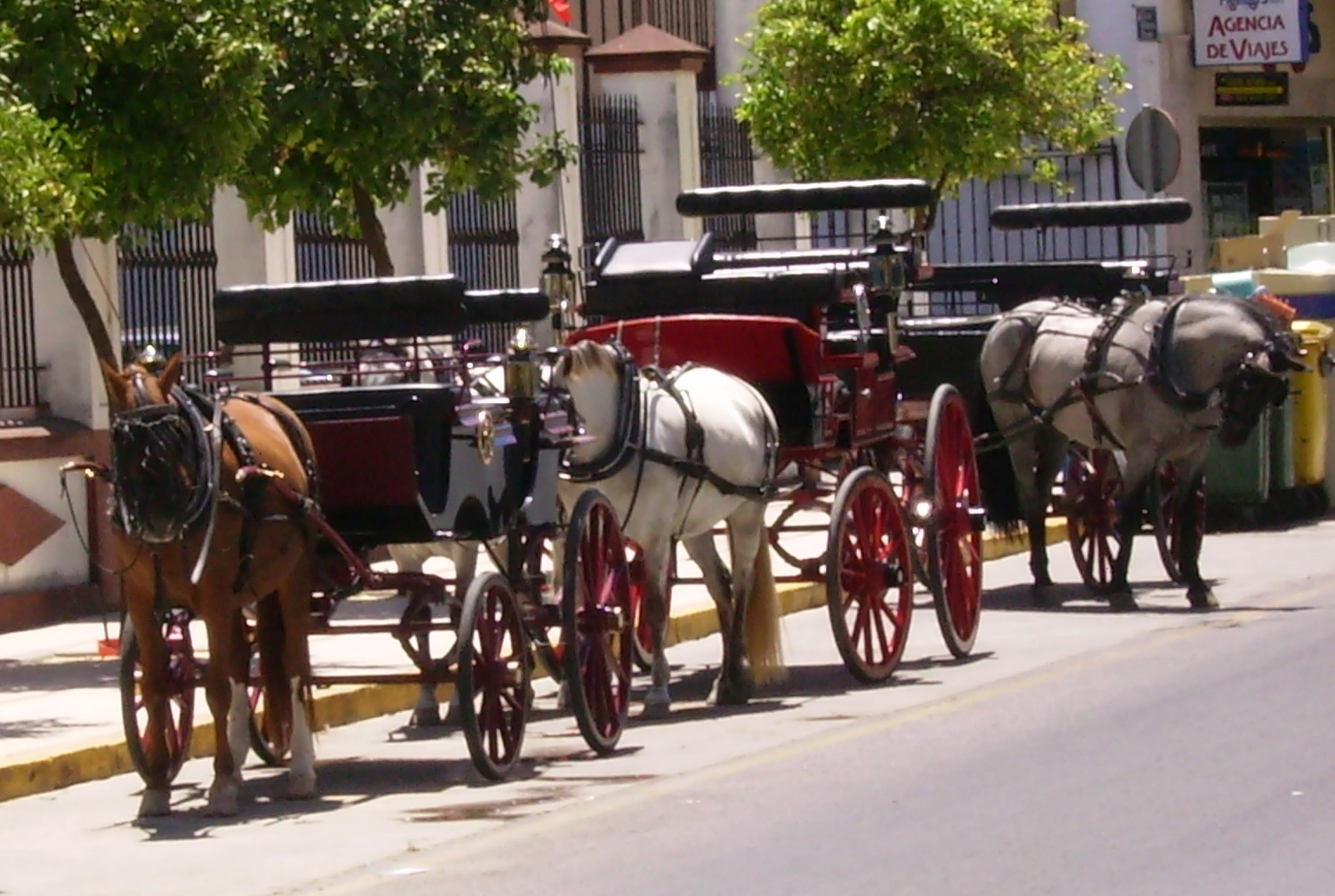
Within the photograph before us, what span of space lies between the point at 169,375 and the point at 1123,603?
297 inches

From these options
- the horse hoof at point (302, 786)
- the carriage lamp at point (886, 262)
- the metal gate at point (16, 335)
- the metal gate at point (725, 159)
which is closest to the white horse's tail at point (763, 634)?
the carriage lamp at point (886, 262)

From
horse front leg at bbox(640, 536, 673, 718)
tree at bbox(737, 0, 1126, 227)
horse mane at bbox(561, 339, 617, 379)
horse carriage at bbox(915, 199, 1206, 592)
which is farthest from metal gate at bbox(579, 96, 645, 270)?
horse mane at bbox(561, 339, 617, 379)

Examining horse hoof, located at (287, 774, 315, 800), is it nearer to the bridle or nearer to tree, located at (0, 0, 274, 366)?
the bridle

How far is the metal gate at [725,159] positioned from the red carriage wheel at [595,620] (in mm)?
12444

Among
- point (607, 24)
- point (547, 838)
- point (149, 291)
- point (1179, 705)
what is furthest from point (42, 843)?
point (607, 24)

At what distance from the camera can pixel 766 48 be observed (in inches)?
877

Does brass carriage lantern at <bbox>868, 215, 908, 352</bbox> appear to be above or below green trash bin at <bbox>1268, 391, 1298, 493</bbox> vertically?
above

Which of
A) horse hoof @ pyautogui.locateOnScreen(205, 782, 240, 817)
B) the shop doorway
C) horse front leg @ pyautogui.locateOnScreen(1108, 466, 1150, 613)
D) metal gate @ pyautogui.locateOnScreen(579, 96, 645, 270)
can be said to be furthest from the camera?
the shop doorway

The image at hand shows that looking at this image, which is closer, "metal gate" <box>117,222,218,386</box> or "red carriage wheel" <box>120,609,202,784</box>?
"red carriage wheel" <box>120,609,202,784</box>

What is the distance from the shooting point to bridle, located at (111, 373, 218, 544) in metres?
9.09

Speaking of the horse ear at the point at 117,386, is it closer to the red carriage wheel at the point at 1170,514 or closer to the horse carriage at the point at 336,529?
the horse carriage at the point at 336,529

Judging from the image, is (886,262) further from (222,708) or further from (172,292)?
(172,292)

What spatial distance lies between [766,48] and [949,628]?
9.92 meters

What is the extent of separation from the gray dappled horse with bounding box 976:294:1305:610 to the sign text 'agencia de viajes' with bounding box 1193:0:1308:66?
16707 mm
